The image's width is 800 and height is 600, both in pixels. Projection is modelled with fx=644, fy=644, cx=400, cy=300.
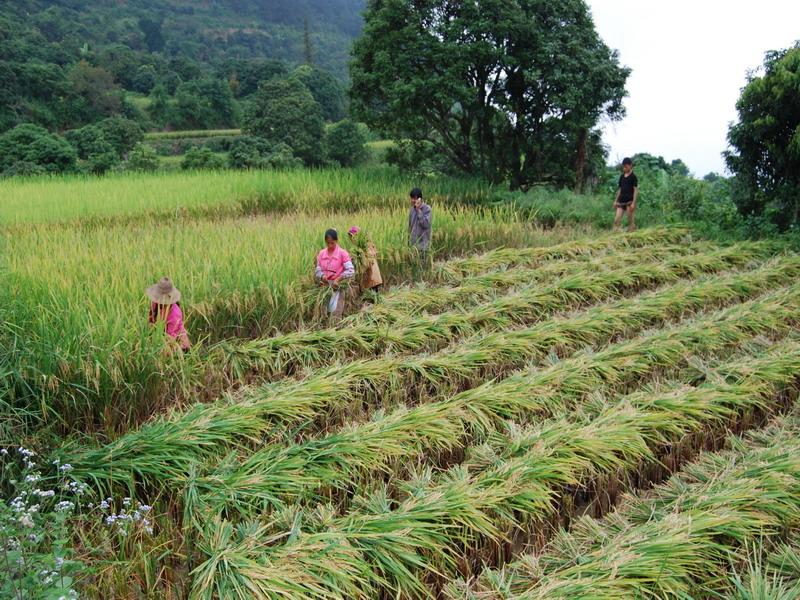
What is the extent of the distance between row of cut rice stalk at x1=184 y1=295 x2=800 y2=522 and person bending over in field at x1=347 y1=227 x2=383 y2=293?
88.6 inches

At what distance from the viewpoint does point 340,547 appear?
8.63ft

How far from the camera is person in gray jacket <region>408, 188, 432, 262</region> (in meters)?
7.25

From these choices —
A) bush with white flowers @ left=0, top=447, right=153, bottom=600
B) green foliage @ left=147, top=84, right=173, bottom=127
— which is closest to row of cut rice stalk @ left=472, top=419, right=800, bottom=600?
bush with white flowers @ left=0, top=447, right=153, bottom=600

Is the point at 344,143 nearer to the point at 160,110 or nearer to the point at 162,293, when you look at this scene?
the point at 160,110

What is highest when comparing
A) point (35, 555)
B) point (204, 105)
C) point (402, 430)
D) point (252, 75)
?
point (252, 75)

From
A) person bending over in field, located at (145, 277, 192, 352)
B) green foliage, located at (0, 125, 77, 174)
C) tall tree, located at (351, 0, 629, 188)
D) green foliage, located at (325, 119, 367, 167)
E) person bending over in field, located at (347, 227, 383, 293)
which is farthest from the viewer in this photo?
green foliage, located at (325, 119, 367, 167)

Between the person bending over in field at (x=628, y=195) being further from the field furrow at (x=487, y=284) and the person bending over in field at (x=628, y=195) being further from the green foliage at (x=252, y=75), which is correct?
the green foliage at (x=252, y=75)

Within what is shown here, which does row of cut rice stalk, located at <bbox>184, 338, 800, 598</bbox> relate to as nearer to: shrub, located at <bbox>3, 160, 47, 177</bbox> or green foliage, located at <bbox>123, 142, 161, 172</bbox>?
green foliage, located at <bbox>123, 142, 161, 172</bbox>

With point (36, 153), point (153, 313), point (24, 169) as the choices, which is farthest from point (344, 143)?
point (153, 313)

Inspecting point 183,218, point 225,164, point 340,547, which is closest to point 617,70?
point 183,218

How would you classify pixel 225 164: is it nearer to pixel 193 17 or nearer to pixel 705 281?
pixel 705 281

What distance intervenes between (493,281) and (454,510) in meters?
4.20

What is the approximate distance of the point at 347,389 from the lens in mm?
4203

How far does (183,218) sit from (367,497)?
25.7 ft
